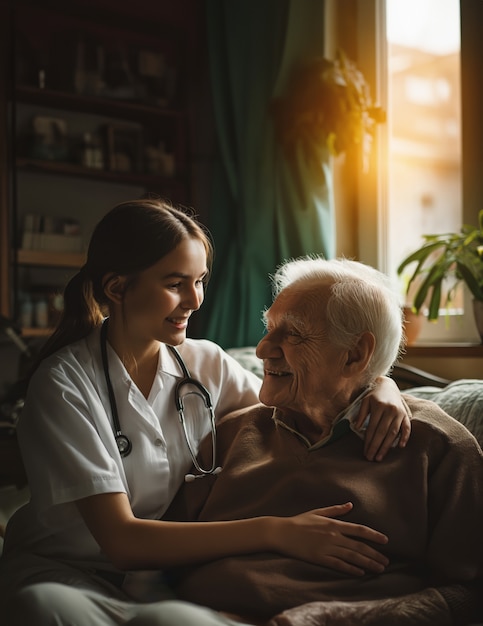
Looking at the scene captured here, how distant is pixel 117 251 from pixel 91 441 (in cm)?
40

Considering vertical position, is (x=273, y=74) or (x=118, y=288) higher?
(x=273, y=74)

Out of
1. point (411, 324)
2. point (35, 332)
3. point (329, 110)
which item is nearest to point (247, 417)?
point (411, 324)

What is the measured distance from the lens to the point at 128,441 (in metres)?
1.40

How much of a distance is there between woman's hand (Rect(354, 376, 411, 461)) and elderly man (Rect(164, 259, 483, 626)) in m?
0.03

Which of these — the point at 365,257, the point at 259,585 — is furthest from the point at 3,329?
the point at 259,585

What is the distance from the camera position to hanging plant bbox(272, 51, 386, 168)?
2.84 m

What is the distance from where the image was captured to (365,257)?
3.22 m

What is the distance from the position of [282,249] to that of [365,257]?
43 centimetres

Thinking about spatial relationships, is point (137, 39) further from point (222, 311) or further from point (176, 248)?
point (176, 248)

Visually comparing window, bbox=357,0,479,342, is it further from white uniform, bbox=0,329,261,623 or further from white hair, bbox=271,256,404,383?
white uniform, bbox=0,329,261,623

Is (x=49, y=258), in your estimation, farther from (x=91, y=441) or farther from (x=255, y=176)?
(x=91, y=441)

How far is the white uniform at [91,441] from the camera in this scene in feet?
4.18

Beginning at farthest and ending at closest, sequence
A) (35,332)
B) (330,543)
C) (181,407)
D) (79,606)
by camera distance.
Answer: (35,332) < (181,407) < (330,543) < (79,606)

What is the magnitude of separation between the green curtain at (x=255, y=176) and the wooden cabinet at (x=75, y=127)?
0.66 m
